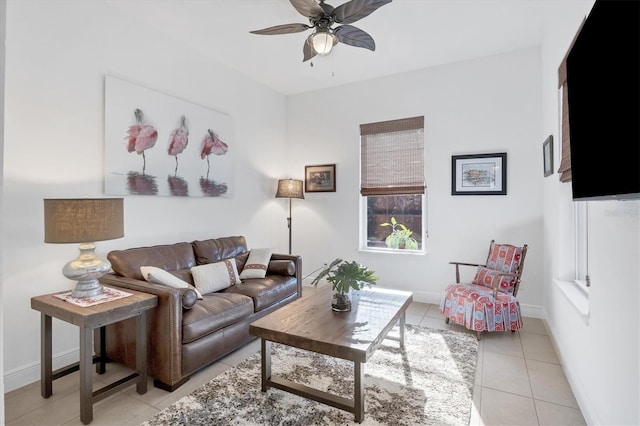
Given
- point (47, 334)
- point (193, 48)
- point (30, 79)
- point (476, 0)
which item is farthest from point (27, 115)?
point (476, 0)

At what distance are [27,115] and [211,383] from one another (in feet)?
7.91

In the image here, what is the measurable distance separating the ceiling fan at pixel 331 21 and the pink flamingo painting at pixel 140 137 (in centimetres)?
155

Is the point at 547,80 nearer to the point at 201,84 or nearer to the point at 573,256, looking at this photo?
the point at 573,256

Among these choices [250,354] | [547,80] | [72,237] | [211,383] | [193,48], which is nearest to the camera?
[72,237]

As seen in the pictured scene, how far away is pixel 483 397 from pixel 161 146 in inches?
141

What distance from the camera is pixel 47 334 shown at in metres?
2.21

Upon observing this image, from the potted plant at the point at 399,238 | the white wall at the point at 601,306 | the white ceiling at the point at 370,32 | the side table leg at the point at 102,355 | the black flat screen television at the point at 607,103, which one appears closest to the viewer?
the black flat screen television at the point at 607,103

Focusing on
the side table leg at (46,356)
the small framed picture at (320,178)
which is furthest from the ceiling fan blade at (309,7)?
the side table leg at (46,356)

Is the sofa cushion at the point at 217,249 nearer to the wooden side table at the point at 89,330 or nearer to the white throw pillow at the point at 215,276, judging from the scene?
the white throw pillow at the point at 215,276

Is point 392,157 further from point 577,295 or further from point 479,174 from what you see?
point 577,295

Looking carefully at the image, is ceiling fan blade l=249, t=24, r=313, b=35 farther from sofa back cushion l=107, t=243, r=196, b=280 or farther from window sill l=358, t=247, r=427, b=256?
window sill l=358, t=247, r=427, b=256

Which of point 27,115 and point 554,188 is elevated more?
point 27,115

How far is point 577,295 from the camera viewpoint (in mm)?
2363

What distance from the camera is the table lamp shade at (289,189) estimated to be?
4.73 metres
